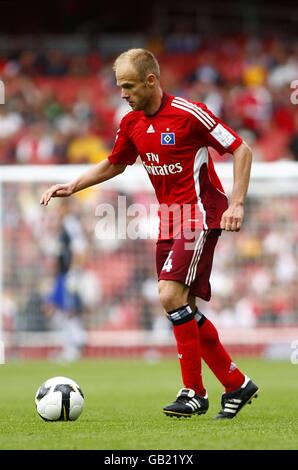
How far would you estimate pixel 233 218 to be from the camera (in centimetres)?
608

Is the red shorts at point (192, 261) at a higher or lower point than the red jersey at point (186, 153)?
lower

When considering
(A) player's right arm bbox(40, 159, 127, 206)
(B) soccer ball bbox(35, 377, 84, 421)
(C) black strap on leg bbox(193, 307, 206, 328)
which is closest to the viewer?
(B) soccer ball bbox(35, 377, 84, 421)

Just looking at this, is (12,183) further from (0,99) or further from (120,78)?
(120,78)

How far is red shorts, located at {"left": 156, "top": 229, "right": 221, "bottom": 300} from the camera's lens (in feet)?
20.9

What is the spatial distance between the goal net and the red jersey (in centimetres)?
755

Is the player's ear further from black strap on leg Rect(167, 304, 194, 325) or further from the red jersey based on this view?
black strap on leg Rect(167, 304, 194, 325)

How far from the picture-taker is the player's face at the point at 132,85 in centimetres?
635

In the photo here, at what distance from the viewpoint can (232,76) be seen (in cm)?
2067

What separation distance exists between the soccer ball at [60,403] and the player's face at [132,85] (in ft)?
5.90

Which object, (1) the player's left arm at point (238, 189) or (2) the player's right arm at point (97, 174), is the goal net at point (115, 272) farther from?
(1) the player's left arm at point (238, 189)

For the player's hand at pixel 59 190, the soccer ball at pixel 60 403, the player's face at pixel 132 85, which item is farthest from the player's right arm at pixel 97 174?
the soccer ball at pixel 60 403
